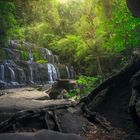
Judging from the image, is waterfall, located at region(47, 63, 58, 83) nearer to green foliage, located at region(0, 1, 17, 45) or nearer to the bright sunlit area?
the bright sunlit area

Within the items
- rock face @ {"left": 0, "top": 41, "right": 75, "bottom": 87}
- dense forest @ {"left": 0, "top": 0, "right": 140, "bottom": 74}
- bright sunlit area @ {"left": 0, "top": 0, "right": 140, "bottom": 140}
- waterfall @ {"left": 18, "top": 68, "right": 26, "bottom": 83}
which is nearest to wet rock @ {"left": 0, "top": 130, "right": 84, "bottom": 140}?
bright sunlit area @ {"left": 0, "top": 0, "right": 140, "bottom": 140}

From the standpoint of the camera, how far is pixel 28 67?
27.9 metres

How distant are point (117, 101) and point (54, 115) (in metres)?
1.89

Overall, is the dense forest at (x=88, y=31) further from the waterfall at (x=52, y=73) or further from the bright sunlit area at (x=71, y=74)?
the waterfall at (x=52, y=73)

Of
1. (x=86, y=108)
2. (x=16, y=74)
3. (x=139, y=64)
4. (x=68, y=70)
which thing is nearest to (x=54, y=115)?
(x=86, y=108)

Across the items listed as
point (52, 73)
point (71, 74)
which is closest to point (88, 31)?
point (52, 73)

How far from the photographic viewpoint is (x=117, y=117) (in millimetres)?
7820

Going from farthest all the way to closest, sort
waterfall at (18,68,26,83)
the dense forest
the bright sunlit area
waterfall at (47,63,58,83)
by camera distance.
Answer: waterfall at (47,63,58,83)
waterfall at (18,68,26,83)
the dense forest
the bright sunlit area

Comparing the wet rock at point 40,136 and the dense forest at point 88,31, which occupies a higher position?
the dense forest at point 88,31

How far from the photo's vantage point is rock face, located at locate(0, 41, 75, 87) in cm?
2603

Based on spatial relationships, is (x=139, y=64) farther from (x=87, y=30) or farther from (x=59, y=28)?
(x=59, y=28)

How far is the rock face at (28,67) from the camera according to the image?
26031 millimetres

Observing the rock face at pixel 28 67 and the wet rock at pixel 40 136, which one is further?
the rock face at pixel 28 67

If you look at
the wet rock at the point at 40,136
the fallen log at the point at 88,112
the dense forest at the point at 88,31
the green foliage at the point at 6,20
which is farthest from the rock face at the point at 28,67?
the wet rock at the point at 40,136
